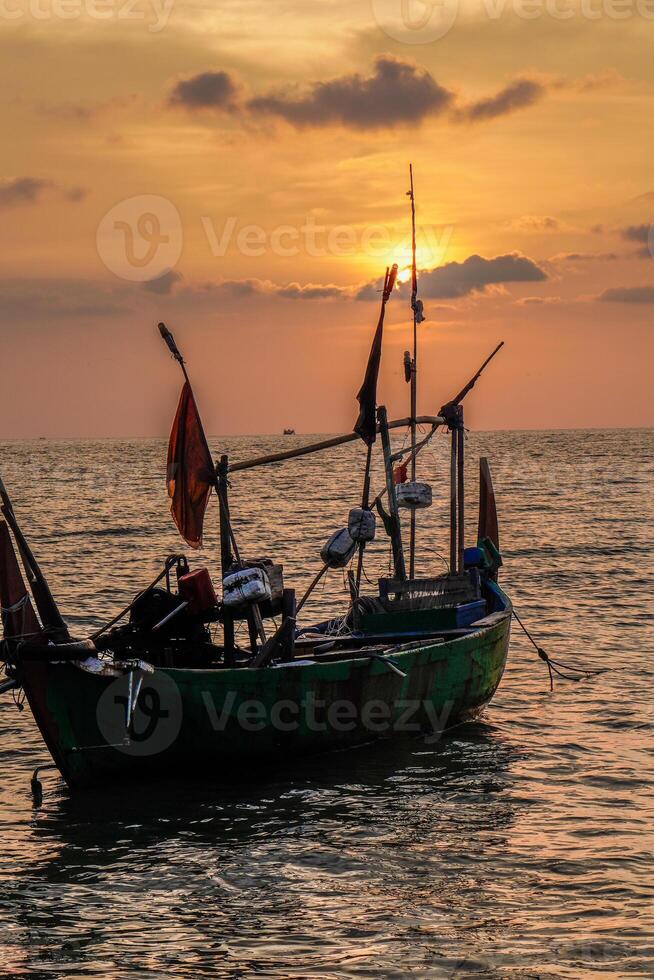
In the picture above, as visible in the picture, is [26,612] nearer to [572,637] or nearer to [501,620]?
[501,620]

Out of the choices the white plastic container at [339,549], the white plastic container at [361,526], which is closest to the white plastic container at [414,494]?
the white plastic container at [361,526]

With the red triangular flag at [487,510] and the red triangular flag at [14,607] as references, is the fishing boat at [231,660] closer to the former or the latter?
the red triangular flag at [14,607]

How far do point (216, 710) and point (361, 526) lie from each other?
398cm

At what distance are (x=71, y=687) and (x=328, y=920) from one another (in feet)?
14.9

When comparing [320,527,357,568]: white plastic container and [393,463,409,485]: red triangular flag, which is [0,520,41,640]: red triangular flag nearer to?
[320,527,357,568]: white plastic container

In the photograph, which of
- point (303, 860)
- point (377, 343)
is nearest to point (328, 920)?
point (303, 860)

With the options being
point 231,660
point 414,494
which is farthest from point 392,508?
point 231,660

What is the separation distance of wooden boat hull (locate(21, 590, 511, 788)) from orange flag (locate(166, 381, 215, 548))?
2.69 metres

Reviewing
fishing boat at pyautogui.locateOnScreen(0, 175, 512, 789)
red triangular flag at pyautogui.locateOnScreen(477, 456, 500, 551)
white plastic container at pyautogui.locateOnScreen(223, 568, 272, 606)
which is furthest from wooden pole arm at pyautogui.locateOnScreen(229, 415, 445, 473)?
red triangular flag at pyautogui.locateOnScreen(477, 456, 500, 551)

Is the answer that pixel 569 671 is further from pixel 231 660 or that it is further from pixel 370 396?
pixel 231 660

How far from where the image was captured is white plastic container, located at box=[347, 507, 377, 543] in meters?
17.6

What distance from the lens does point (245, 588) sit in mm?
15352

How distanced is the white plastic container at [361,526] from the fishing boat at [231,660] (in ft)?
0.07

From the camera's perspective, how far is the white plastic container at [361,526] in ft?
57.8
